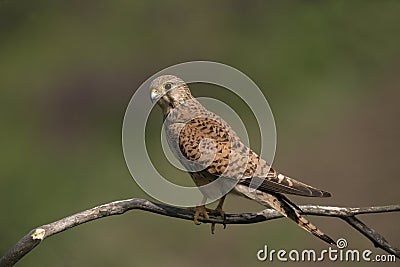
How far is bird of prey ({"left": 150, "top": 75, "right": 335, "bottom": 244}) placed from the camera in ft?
10.4

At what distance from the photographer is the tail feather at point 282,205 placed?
310 centimetres

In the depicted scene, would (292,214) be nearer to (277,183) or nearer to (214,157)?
(277,183)

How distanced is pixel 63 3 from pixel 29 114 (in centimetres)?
188

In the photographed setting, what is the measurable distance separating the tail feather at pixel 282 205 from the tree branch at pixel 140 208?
0.04 metres

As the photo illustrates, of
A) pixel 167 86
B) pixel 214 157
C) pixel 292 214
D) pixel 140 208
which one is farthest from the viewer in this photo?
pixel 167 86

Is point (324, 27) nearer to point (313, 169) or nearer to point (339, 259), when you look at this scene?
point (313, 169)

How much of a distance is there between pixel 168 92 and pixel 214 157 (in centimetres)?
54

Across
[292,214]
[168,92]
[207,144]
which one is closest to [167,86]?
[168,92]

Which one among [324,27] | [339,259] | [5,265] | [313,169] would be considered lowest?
[5,265]

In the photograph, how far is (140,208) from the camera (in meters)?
2.95

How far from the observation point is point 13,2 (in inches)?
343

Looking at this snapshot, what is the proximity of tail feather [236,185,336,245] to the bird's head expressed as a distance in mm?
675

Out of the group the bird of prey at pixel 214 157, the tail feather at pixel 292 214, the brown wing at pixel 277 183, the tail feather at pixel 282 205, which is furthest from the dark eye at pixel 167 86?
the tail feather at pixel 292 214

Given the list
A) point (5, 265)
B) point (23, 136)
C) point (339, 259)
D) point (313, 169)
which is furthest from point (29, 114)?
point (5, 265)
